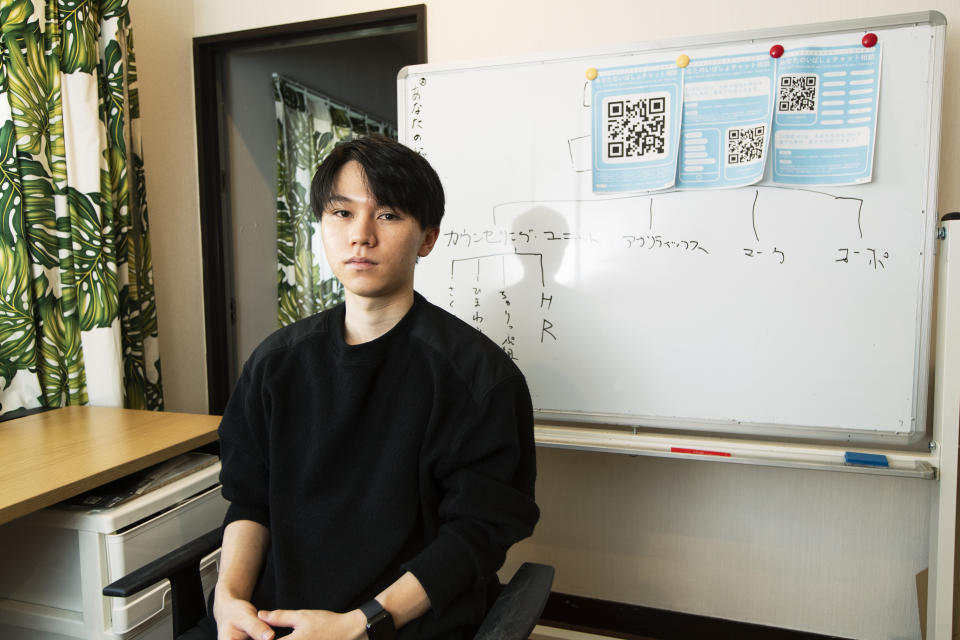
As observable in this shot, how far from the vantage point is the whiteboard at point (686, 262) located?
1.29 meters

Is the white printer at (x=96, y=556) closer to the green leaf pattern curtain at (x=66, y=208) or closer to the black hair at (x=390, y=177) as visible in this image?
the green leaf pattern curtain at (x=66, y=208)

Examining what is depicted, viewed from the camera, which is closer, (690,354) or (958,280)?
(958,280)

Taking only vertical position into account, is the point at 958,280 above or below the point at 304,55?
below

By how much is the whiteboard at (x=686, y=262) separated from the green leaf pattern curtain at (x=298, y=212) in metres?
1.08

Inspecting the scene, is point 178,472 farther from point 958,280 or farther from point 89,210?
point 958,280

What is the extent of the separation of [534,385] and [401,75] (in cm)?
93

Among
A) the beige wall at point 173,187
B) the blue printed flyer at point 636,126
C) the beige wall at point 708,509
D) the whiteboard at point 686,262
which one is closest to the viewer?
the whiteboard at point 686,262

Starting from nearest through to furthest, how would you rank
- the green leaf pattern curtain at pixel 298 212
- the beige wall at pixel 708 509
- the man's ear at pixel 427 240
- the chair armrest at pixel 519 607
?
1. the chair armrest at pixel 519 607
2. the man's ear at pixel 427 240
3. the beige wall at pixel 708 509
4. the green leaf pattern curtain at pixel 298 212

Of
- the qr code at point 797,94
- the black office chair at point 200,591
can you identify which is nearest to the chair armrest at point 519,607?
the black office chair at point 200,591

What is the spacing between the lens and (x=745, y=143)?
1359 mm

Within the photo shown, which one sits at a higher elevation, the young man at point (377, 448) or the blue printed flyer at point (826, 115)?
the blue printed flyer at point (826, 115)

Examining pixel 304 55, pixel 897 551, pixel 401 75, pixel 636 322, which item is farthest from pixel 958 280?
pixel 304 55

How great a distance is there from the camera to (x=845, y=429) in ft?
4.37

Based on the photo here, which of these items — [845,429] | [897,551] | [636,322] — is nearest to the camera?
[845,429]
